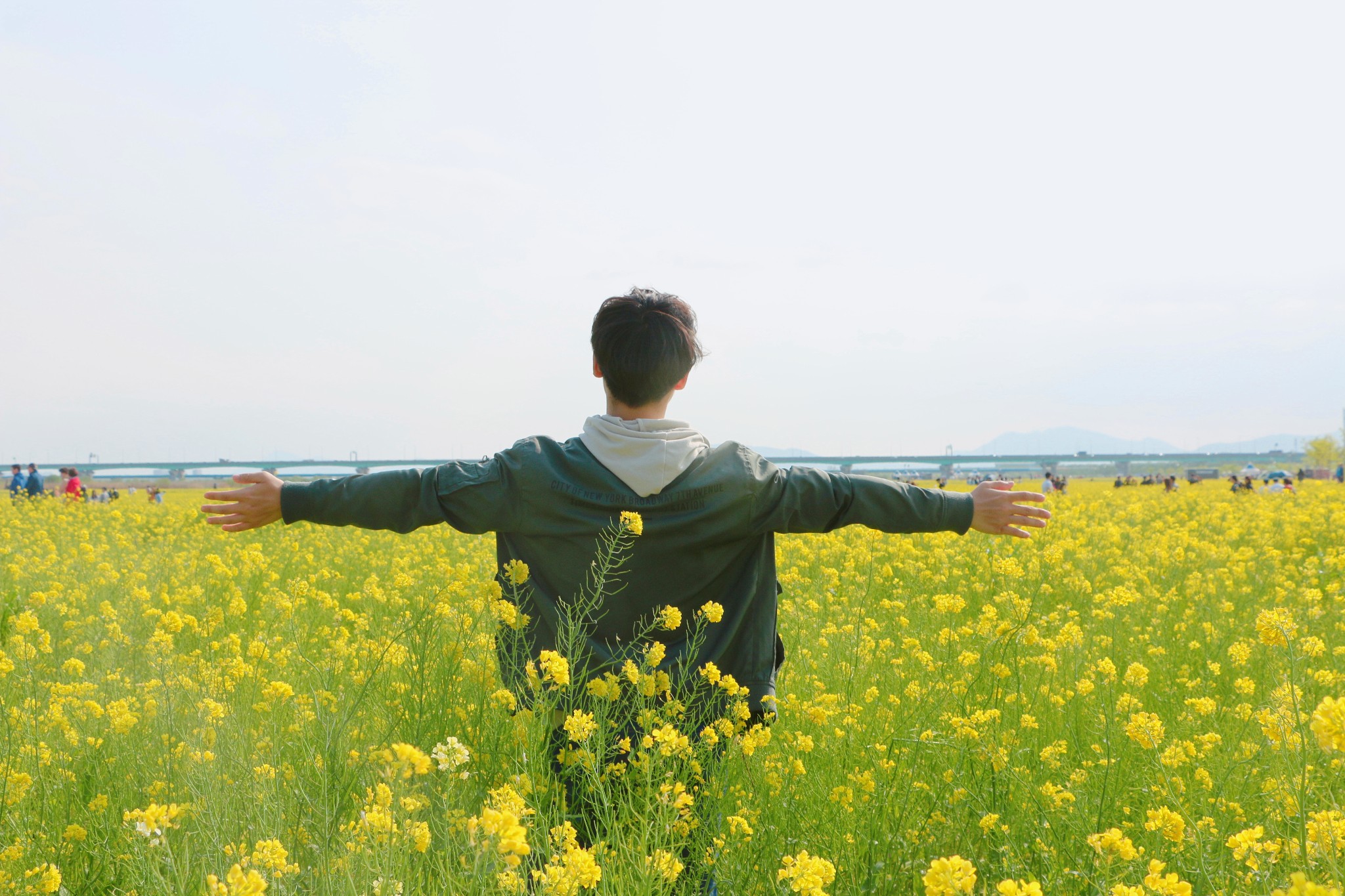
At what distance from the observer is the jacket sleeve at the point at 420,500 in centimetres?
209

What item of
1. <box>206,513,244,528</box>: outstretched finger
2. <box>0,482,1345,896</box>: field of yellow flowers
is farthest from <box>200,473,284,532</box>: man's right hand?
<box>0,482,1345,896</box>: field of yellow flowers

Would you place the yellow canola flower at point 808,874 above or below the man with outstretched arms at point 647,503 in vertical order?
below

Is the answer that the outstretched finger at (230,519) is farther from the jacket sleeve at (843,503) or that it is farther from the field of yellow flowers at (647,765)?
the jacket sleeve at (843,503)

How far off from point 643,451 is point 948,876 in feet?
3.54

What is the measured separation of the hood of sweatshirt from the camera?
6.59 feet

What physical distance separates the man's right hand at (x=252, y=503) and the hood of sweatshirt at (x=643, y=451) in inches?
33.1

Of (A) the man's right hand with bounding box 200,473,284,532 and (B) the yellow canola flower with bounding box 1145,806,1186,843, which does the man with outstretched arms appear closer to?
(A) the man's right hand with bounding box 200,473,284,532

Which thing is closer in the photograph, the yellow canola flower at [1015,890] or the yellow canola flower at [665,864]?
the yellow canola flower at [1015,890]

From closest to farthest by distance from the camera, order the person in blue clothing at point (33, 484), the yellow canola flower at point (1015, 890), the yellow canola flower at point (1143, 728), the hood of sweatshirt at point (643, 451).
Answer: the yellow canola flower at point (1015, 890), the hood of sweatshirt at point (643, 451), the yellow canola flower at point (1143, 728), the person in blue clothing at point (33, 484)

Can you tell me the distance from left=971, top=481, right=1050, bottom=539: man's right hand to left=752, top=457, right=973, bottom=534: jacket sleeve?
3 cm

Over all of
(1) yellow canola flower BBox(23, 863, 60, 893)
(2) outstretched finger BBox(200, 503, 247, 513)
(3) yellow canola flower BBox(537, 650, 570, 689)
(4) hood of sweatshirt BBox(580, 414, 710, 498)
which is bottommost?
(1) yellow canola flower BBox(23, 863, 60, 893)

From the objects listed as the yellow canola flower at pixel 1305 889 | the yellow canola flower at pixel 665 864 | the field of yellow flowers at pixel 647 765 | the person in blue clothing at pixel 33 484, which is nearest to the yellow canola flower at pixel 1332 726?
the field of yellow flowers at pixel 647 765

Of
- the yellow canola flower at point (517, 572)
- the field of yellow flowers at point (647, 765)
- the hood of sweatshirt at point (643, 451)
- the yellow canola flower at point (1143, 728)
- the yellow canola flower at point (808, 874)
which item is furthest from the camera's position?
the yellow canola flower at point (1143, 728)

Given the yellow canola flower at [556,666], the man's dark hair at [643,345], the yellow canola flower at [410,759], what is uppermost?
the man's dark hair at [643,345]
